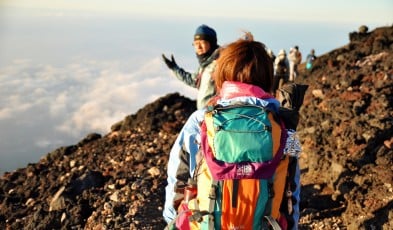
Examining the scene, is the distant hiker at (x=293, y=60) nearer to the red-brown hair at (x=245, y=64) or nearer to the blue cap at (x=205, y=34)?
the blue cap at (x=205, y=34)

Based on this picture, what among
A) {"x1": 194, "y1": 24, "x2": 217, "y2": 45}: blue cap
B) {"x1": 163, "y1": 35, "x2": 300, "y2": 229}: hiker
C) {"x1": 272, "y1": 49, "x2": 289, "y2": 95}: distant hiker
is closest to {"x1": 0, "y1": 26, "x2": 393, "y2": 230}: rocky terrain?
{"x1": 272, "y1": 49, "x2": 289, "y2": 95}: distant hiker

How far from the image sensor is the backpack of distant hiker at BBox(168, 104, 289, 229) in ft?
8.52

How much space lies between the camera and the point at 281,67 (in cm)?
1270

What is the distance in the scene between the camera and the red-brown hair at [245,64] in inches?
107

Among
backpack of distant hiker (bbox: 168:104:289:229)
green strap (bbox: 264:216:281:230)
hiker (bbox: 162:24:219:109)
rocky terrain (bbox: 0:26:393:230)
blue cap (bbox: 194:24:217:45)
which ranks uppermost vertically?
blue cap (bbox: 194:24:217:45)

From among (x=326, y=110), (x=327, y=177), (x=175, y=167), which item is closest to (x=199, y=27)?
(x=175, y=167)

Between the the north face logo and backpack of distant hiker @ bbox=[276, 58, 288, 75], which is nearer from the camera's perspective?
the the north face logo

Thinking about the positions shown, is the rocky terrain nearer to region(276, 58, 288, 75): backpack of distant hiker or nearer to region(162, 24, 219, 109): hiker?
region(276, 58, 288, 75): backpack of distant hiker

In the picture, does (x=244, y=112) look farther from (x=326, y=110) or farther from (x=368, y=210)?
(x=326, y=110)

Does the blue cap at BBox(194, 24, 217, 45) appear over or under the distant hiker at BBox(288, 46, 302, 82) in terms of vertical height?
over

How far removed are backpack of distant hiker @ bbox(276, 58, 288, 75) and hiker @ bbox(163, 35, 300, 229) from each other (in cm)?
998

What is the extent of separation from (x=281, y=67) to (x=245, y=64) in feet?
33.5

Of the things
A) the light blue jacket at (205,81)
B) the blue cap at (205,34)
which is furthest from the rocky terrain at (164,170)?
the blue cap at (205,34)

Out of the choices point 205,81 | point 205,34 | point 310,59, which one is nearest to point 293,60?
point 310,59
